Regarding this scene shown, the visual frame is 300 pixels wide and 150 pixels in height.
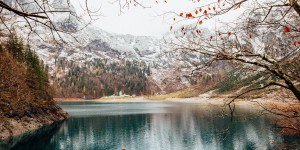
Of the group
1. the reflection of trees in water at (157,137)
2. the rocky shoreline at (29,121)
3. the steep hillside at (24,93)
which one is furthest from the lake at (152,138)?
the steep hillside at (24,93)

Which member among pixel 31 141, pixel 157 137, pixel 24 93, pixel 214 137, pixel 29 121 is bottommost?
pixel 157 137

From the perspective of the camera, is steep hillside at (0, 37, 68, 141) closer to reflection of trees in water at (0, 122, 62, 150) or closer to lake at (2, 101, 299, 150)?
reflection of trees in water at (0, 122, 62, 150)

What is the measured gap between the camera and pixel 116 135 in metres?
47.2

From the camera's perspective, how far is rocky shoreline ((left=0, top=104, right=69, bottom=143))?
39572mm

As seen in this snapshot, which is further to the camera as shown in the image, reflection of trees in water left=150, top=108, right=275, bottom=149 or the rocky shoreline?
the rocky shoreline

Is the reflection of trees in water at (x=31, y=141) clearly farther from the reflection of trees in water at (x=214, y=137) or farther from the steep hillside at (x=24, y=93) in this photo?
the reflection of trees in water at (x=214, y=137)

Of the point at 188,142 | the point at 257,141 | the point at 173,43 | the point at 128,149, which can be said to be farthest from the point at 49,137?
the point at 173,43

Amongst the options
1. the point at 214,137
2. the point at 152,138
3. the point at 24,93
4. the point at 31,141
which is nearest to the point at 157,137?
the point at 152,138

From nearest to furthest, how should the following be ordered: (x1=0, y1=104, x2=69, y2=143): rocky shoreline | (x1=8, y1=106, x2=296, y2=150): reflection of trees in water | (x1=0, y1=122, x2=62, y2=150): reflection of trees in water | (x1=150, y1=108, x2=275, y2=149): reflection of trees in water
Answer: (x1=0, y1=122, x2=62, y2=150): reflection of trees in water
(x1=150, y1=108, x2=275, y2=149): reflection of trees in water
(x1=8, y1=106, x2=296, y2=150): reflection of trees in water
(x1=0, y1=104, x2=69, y2=143): rocky shoreline

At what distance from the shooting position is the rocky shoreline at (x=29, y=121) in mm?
39572

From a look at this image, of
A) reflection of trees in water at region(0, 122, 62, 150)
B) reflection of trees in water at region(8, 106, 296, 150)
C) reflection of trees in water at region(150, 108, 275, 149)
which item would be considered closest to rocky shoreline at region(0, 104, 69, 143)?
reflection of trees in water at region(0, 122, 62, 150)

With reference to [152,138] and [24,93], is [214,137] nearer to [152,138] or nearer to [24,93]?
[152,138]

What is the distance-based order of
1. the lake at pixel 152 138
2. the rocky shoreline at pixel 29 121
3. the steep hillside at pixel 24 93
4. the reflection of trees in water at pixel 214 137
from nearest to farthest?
the reflection of trees in water at pixel 214 137, the lake at pixel 152 138, the steep hillside at pixel 24 93, the rocky shoreline at pixel 29 121

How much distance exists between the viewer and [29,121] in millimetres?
49406
